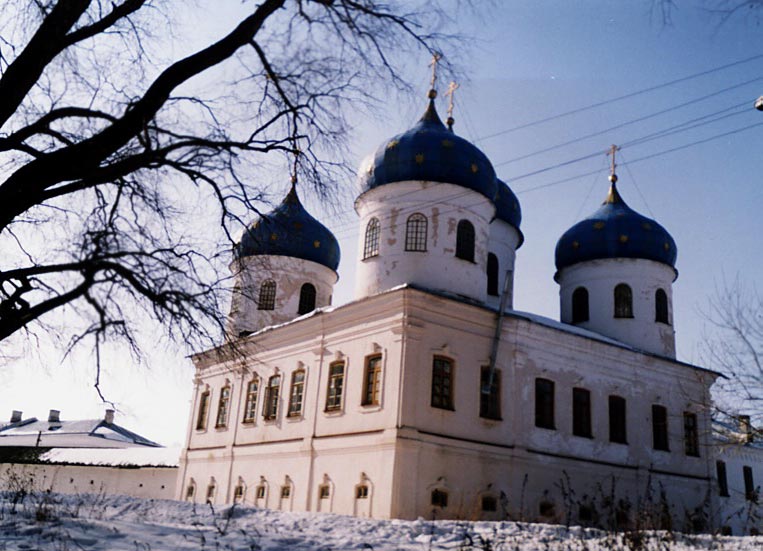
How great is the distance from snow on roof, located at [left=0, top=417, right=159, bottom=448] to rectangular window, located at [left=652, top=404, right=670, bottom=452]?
1269 inches

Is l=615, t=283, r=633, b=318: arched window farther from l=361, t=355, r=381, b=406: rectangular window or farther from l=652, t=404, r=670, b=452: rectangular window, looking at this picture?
l=361, t=355, r=381, b=406: rectangular window

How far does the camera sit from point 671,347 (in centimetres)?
2553

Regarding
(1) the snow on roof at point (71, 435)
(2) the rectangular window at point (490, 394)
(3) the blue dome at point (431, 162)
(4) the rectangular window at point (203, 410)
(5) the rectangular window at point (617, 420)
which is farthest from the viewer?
(1) the snow on roof at point (71, 435)

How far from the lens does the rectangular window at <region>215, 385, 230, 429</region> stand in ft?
81.0

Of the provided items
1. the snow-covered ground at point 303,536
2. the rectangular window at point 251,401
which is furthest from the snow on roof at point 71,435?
the snow-covered ground at point 303,536

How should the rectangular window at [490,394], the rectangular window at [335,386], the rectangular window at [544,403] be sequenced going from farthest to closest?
the rectangular window at [544,403], the rectangular window at [335,386], the rectangular window at [490,394]

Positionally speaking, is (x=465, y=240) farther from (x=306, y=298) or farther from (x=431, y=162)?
(x=306, y=298)

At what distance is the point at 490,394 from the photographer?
64.2ft

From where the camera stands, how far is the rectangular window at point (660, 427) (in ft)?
75.6

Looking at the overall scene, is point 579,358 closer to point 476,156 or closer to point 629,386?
point 629,386

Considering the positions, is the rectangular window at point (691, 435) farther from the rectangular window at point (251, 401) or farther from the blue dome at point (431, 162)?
the rectangular window at point (251, 401)

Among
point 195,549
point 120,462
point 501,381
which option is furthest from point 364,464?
point 120,462

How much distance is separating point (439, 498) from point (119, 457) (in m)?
20.6

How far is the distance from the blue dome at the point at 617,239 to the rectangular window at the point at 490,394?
819cm
